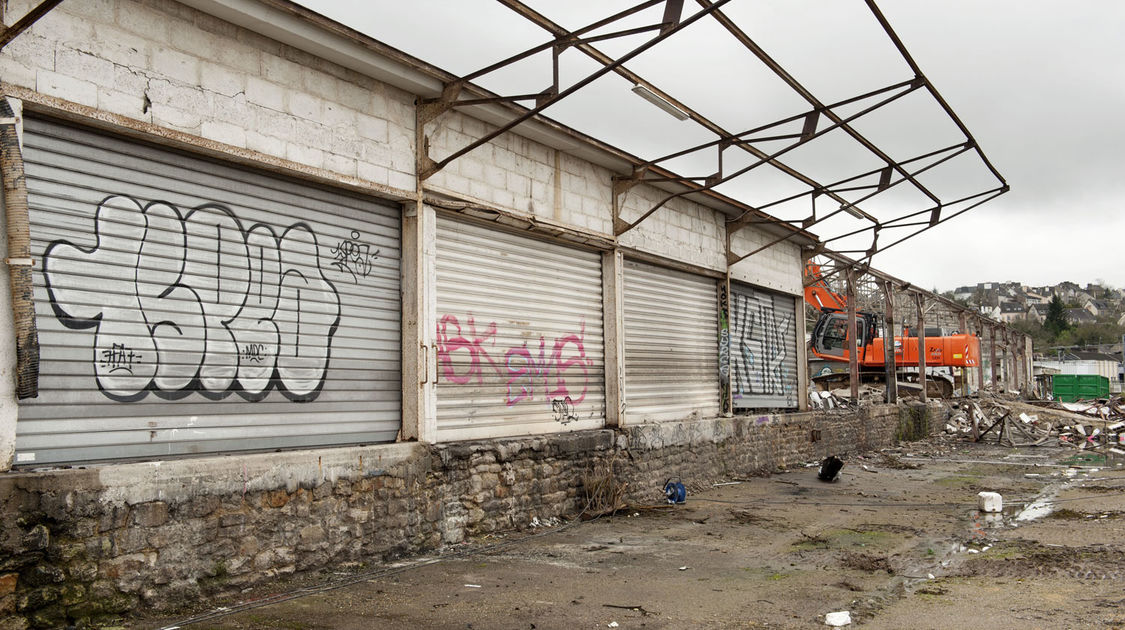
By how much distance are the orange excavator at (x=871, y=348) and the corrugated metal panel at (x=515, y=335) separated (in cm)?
1530

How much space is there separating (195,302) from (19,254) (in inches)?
48.9

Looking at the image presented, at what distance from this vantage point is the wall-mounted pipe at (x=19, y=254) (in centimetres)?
448

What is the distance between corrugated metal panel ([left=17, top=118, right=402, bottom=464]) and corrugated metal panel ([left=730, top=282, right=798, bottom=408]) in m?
7.47

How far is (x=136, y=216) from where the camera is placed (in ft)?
17.5

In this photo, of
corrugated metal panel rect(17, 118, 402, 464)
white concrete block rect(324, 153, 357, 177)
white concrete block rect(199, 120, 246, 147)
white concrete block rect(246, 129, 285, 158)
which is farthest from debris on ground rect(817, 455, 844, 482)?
white concrete block rect(199, 120, 246, 147)

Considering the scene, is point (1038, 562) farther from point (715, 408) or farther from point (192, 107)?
point (192, 107)

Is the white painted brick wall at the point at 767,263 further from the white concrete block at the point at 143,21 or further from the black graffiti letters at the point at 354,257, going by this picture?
the white concrete block at the point at 143,21

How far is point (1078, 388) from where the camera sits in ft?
116

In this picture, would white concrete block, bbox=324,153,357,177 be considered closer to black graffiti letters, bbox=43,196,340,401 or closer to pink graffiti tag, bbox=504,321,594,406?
black graffiti letters, bbox=43,196,340,401

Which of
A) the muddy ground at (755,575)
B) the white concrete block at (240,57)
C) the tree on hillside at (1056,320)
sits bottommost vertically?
the muddy ground at (755,575)

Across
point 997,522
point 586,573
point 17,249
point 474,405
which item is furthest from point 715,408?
point 17,249

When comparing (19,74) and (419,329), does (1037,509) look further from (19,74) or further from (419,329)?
(19,74)

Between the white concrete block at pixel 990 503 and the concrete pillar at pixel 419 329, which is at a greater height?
the concrete pillar at pixel 419 329

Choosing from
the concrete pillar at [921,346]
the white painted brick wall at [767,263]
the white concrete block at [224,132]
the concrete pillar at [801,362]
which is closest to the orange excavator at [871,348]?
the concrete pillar at [921,346]
